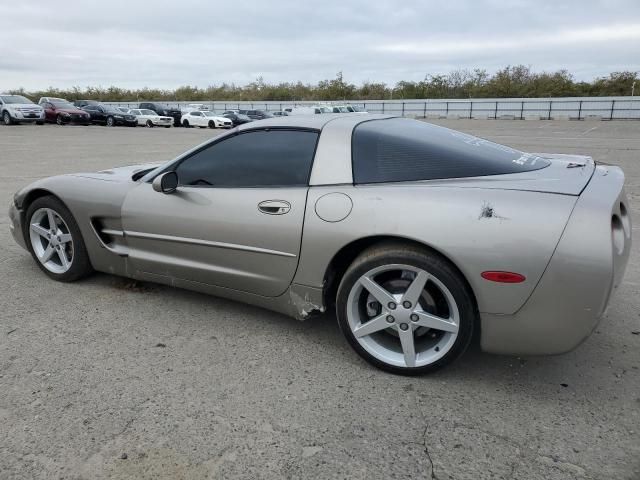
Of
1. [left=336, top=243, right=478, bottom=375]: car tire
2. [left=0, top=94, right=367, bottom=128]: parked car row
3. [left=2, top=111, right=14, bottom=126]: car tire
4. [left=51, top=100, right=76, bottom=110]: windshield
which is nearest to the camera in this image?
[left=336, top=243, right=478, bottom=375]: car tire

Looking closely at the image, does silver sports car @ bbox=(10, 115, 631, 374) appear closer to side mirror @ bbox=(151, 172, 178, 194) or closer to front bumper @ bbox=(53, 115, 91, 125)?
side mirror @ bbox=(151, 172, 178, 194)

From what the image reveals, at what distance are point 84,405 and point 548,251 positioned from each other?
2.33m

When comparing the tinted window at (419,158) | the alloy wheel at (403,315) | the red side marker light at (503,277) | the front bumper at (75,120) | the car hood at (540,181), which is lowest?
the alloy wheel at (403,315)

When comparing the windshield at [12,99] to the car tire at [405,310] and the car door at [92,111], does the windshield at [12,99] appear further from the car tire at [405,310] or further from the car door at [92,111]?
the car tire at [405,310]

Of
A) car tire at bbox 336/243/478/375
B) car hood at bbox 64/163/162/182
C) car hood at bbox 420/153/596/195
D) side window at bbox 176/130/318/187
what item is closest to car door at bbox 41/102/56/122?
car hood at bbox 64/163/162/182

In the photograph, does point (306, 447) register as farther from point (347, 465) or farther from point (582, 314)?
point (582, 314)

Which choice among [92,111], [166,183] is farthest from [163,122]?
[166,183]

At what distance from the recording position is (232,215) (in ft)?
10.1

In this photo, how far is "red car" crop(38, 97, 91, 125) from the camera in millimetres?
30203

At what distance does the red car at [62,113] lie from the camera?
3020 cm

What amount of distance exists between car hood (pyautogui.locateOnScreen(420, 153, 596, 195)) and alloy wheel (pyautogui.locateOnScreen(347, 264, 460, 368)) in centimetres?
54

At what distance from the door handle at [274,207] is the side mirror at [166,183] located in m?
0.67

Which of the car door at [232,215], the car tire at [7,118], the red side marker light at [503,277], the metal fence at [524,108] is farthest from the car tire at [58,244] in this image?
the metal fence at [524,108]

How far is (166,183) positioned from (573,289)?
2.41 m
